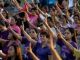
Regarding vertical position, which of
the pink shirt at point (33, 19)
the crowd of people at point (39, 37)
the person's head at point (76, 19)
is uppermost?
the crowd of people at point (39, 37)

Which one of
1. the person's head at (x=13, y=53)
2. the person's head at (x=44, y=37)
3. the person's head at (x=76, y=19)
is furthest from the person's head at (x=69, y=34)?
the person's head at (x=76, y=19)

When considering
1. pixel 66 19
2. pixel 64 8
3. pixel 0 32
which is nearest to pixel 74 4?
pixel 64 8

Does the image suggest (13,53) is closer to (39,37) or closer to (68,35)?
(39,37)

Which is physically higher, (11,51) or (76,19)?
(11,51)

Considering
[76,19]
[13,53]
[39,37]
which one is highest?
[39,37]

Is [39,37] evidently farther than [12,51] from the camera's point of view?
Yes

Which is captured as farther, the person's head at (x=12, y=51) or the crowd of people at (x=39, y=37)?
the person's head at (x=12, y=51)

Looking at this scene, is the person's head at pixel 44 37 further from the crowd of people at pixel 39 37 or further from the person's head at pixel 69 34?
the person's head at pixel 69 34

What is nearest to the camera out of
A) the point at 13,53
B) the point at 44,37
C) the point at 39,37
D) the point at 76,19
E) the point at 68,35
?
the point at 13,53

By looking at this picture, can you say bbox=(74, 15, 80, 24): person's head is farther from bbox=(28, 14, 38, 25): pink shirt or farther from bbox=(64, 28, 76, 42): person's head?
bbox=(64, 28, 76, 42): person's head

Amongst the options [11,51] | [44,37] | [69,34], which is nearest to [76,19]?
[69,34]

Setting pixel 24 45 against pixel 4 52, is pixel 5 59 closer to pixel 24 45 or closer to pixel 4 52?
pixel 4 52

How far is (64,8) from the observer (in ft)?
42.5

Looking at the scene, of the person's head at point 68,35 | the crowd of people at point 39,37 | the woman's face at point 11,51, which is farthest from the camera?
the person's head at point 68,35
